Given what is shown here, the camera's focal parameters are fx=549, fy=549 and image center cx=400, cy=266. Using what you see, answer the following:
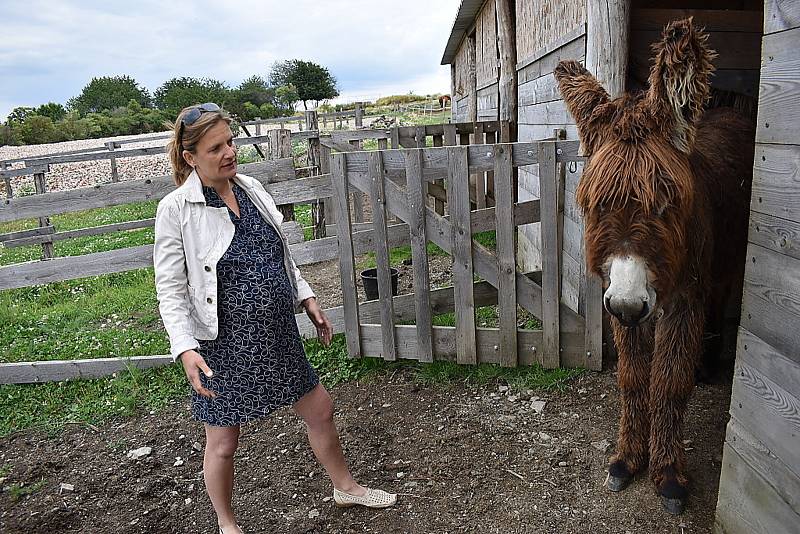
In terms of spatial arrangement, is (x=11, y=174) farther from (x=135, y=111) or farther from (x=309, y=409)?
(x=135, y=111)

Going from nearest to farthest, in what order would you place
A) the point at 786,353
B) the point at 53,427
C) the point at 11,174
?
the point at 786,353, the point at 53,427, the point at 11,174

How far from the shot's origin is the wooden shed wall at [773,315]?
6.61 ft

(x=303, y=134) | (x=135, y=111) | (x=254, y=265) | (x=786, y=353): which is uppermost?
(x=135, y=111)

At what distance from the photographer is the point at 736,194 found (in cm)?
339

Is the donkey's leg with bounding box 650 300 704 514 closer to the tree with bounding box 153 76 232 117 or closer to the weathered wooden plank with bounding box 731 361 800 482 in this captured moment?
the weathered wooden plank with bounding box 731 361 800 482

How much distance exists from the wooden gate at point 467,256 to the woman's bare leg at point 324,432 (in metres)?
1.60

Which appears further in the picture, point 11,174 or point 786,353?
point 11,174

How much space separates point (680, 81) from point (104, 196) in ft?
18.1

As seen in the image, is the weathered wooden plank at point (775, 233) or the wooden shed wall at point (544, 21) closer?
the weathered wooden plank at point (775, 233)

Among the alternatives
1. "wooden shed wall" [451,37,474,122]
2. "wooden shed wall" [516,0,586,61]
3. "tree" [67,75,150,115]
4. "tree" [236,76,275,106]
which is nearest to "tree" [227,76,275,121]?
"tree" [236,76,275,106]

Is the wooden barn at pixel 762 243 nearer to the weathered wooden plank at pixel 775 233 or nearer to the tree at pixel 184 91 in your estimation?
the weathered wooden plank at pixel 775 233

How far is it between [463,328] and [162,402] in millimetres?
2601

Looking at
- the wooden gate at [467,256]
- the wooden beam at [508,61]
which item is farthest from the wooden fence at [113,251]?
the wooden beam at [508,61]

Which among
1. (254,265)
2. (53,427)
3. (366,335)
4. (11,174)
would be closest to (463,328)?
(366,335)
